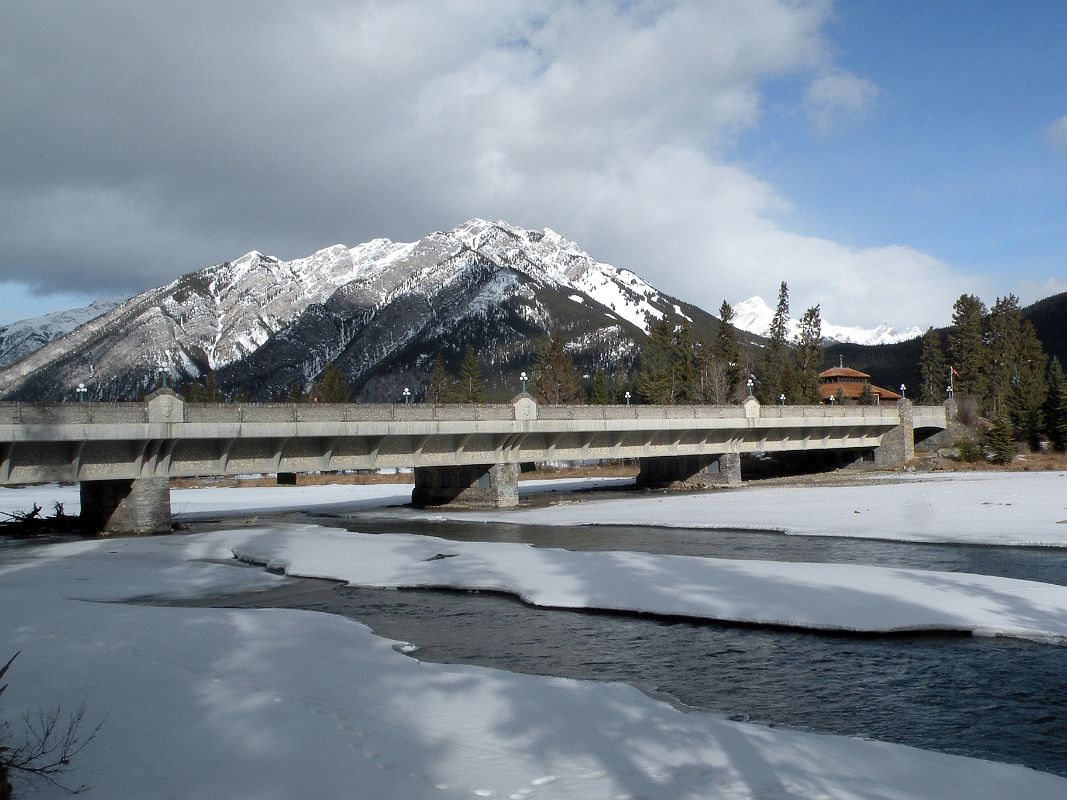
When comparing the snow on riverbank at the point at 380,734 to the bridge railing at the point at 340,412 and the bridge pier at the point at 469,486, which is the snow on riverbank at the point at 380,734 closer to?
the bridge railing at the point at 340,412

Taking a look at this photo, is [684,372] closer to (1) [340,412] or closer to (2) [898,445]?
(2) [898,445]

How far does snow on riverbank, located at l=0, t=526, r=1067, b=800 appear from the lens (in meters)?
8.88

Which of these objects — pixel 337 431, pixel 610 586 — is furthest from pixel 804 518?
pixel 337 431

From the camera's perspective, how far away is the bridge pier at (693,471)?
66.8 m

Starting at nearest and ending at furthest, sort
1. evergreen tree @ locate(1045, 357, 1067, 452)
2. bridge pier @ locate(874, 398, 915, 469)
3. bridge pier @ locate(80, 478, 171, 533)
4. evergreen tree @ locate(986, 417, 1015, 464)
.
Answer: bridge pier @ locate(80, 478, 171, 533)
evergreen tree @ locate(986, 417, 1015, 464)
evergreen tree @ locate(1045, 357, 1067, 452)
bridge pier @ locate(874, 398, 915, 469)

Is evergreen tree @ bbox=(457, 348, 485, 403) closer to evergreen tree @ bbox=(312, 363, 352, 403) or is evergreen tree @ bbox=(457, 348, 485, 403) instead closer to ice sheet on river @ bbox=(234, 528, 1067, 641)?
evergreen tree @ bbox=(312, 363, 352, 403)

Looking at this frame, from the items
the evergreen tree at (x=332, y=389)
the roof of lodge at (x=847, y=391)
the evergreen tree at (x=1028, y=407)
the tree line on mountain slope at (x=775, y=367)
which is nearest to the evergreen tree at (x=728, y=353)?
the tree line on mountain slope at (x=775, y=367)

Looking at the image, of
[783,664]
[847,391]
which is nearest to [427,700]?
[783,664]

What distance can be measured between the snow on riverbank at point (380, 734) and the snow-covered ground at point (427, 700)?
4cm

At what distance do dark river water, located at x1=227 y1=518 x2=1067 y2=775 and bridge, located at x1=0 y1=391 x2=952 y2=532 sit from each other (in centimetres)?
1872

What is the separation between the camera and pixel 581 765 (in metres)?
9.65

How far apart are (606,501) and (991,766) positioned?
44821 mm

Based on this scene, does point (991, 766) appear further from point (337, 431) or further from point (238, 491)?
point (238, 491)

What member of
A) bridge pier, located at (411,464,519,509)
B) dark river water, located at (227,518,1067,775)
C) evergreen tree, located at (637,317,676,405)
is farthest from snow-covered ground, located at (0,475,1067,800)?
evergreen tree, located at (637,317,676,405)
